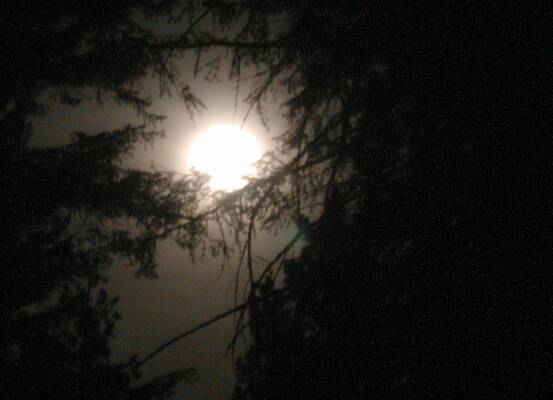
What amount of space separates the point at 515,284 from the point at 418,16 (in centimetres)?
202

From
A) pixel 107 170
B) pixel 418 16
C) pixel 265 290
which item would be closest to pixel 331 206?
pixel 265 290

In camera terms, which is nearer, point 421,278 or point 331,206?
point 421,278

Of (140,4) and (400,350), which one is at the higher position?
(140,4)

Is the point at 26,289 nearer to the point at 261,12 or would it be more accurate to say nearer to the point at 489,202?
the point at 261,12

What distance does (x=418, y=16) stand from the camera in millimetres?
2959

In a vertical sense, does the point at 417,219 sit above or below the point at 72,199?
below

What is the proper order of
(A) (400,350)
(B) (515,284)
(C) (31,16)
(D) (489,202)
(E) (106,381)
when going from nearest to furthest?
(B) (515,284)
(D) (489,202)
(A) (400,350)
(C) (31,16)
(E) (106,381)

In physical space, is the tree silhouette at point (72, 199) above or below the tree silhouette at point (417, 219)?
above

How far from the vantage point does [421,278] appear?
2.74 metres

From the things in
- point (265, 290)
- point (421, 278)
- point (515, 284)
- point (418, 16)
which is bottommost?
point (515, 284)

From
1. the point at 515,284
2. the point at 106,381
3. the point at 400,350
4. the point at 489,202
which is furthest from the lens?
the point at 106,381

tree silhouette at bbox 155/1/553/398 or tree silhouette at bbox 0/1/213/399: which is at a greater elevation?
tree silhouette at bbox 0/1/213/399

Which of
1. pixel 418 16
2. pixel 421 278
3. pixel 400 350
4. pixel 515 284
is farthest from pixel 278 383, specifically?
pixel 418 16

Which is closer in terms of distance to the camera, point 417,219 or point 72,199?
point 417,219
